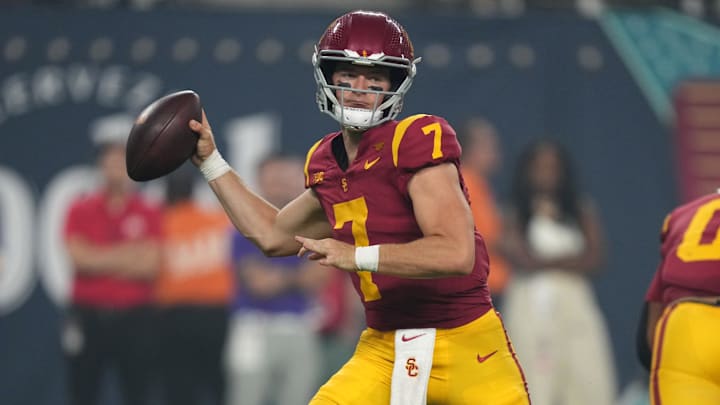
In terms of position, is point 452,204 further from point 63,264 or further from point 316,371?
point 63,264

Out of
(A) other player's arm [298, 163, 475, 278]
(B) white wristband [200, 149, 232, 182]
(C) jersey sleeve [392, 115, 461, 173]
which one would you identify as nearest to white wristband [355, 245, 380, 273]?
(A) other player's arm [298, 163, 475, 278]

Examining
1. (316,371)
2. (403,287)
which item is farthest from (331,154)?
(316,371)

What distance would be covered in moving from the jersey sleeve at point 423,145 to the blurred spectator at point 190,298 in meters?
3.77

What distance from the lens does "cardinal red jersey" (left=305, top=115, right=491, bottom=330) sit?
3240 millimetres

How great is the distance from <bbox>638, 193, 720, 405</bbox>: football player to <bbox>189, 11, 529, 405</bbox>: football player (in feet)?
1.66

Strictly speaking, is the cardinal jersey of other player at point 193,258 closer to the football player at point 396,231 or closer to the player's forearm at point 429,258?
the football player at point 396,231

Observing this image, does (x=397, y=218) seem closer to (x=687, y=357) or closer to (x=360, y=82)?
(x=360, y=82)

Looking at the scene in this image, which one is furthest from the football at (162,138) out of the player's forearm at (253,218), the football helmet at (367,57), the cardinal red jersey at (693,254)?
the cardinal red jersey at (693,254)

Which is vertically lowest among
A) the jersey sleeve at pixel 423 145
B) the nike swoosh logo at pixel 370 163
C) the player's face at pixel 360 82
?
the nike swoosh logo at pixel 370 163

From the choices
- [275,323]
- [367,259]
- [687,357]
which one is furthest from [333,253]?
[275,323]

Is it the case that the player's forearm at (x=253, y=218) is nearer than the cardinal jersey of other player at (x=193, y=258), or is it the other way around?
the player's forearm at (x=253, y=218)

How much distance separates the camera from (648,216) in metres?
7.14

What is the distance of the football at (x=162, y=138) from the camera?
3625 mm

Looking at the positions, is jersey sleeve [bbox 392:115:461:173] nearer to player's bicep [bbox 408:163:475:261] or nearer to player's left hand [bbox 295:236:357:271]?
player's bicep [bbox 408:163:475:261]
